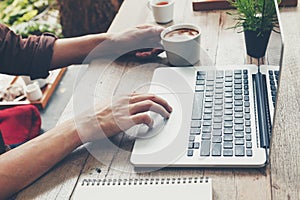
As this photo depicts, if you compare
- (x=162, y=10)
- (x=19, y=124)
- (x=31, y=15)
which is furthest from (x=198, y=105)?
(x=31, y=15)

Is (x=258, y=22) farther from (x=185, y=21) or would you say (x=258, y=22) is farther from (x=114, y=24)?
(x=114, y=24)

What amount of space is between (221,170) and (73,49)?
647mm

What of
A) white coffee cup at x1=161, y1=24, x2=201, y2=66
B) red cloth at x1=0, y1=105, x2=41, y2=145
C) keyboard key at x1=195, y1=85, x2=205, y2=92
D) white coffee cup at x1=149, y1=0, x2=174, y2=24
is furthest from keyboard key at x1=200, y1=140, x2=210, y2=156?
red cloth at x1=0, y1=105, x2=41, y2=145

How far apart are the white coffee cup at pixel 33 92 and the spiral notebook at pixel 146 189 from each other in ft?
4.76

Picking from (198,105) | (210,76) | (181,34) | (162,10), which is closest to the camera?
(198,105)

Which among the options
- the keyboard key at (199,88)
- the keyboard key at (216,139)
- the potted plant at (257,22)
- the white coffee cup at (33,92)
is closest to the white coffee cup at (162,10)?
the potted plant at (257,22)

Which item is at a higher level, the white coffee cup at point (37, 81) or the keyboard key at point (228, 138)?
the keyboard key at point (228, 138)

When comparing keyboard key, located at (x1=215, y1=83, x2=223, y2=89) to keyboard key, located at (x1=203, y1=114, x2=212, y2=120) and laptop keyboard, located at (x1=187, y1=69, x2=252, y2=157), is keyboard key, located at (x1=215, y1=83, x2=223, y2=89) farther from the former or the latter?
keyboard key, located at (x1=203, y1=114, x2=212, y2=120)

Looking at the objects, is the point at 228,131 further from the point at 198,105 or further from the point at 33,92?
the point at 33,92

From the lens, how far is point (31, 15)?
2938mm

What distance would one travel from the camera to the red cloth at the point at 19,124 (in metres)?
1.52

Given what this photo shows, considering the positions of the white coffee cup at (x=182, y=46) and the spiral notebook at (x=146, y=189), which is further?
the white coffee cup at (x=182, y=46)

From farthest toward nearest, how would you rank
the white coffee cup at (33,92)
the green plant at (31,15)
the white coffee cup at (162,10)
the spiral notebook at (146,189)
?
the green plant at (31,15) → the white coffee cup at (33,92) → the white coffee cup at (162,10) → the spiral notebook at (146,189)

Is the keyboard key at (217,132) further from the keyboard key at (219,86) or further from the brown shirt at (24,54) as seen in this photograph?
the brown shirt at (24,54)
